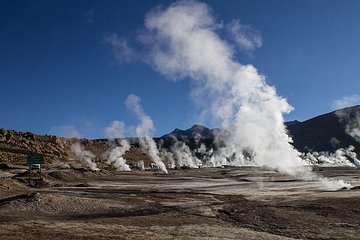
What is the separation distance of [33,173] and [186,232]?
6134 centimetres

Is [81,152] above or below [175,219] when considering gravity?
above

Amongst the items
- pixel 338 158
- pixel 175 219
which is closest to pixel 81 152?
pixel 338 158

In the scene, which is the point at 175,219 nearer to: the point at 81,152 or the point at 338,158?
the point at 338,158

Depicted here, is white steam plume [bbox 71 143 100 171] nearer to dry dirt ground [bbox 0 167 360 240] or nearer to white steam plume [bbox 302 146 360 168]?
white steam plume [bbox 302 146 360 168]

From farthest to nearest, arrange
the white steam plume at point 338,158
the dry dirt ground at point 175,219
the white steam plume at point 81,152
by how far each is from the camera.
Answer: the white steam plume at point 81,152, the white steam plume at point 338,158, the dry dirt ground at point 175,219

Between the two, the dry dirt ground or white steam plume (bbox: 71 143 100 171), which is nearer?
the dry dirt ground

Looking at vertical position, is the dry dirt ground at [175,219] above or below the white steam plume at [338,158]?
below

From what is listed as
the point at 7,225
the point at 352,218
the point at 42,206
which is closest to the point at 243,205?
the point at 352,218

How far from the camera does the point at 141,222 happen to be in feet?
105

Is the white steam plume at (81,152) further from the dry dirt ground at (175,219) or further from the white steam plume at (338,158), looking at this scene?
the dry dirt ground at (175,219)

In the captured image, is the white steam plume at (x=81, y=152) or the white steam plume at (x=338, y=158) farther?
the white steam plume at (x=81, y=152)

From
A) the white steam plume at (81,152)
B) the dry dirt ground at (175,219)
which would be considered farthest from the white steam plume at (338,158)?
the dry dirt ground at (175,219)

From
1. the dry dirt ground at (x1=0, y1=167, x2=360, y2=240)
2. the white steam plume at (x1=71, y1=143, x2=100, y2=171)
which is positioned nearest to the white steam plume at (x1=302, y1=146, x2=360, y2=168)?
the white steam plume at (x1=71, y1=143, x2=100, y2=171)

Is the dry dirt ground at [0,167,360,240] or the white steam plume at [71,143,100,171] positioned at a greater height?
the white steam plume at [71,143,100,171]
